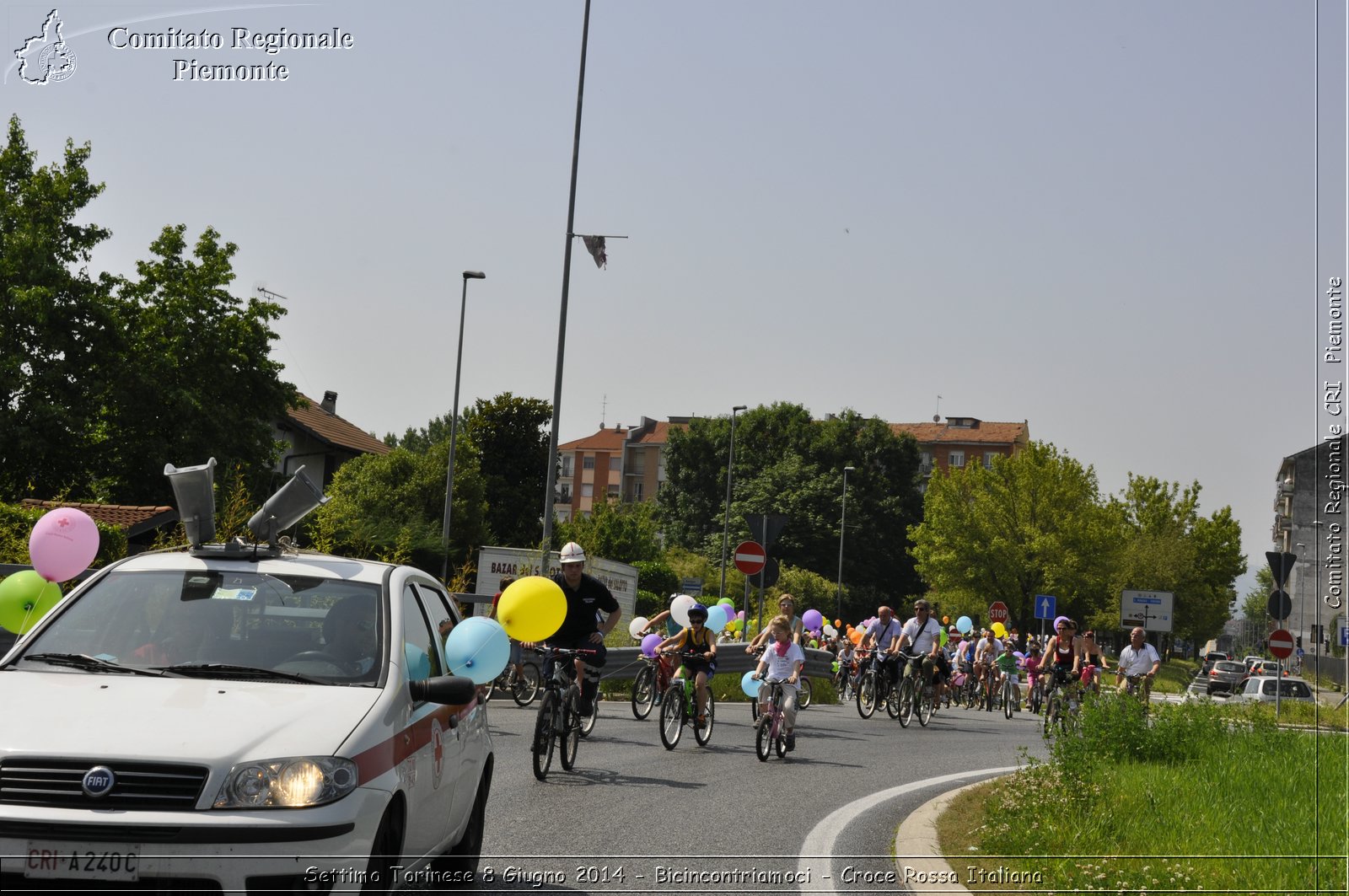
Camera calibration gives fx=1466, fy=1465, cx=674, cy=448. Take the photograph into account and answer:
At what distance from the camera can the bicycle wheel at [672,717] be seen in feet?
50.9

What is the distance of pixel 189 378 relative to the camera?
136 feet

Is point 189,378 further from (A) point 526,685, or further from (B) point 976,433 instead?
(B) point 976,433

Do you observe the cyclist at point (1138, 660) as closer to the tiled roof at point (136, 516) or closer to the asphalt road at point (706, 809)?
the asphalt road at point (706, 809)

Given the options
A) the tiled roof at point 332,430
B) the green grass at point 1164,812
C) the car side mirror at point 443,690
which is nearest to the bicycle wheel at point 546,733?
the green grass at point 1164,812

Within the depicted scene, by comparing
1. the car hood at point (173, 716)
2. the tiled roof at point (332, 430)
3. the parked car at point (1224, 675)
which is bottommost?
the parked car at point (1224, 675)

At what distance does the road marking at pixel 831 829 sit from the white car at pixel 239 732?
7.44 feet

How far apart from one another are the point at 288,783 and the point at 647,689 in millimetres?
14749

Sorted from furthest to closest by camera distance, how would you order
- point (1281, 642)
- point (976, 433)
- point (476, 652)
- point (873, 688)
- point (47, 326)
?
point (976, 433) → point (47, 326) → point (1281, 642) → point (873, 688) → point (476, 652)

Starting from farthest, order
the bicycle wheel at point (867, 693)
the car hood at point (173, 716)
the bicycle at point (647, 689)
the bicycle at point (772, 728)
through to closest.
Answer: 1. the bicycle wheel at point (867, 693)
2. the bicycle at point (647, 689)
3. the bicycle at point (772, 728)
4. the car hood at point (173, 716)

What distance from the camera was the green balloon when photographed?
9.99 metres

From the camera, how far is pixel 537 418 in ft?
231

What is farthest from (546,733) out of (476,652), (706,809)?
(476,652)

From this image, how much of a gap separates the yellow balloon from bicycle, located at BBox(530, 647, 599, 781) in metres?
1.53

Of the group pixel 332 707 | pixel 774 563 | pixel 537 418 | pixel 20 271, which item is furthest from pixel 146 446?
pixel 332 707
